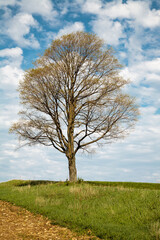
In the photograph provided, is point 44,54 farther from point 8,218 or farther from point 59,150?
point 8,218

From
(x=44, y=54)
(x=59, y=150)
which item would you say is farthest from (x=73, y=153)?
(x=44, y=54)

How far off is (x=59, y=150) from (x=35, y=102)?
4.82 metres

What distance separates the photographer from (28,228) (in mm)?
8273

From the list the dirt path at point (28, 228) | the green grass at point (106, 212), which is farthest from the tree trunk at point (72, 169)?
the dirt path at point (28, 228)

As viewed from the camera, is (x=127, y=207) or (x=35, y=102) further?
(x=35, y=102)

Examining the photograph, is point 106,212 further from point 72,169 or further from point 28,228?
point 72,169

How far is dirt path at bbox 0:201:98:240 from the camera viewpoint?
23.7 ft

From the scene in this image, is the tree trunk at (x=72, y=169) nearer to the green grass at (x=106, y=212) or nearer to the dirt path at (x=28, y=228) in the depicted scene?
the green grass at (x=106, y=212)

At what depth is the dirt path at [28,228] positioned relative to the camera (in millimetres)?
7230

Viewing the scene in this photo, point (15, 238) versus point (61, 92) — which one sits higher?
point (61, 92)

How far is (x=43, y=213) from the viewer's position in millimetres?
9656

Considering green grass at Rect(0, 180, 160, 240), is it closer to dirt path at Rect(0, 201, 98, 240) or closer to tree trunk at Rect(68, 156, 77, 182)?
dirt path at Rect(0, 201, 98, 240)

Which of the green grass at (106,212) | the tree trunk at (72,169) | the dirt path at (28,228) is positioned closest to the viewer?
the green grass at (106,212)

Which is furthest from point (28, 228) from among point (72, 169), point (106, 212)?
point (72, 169)
